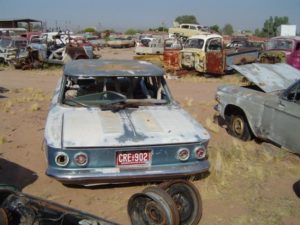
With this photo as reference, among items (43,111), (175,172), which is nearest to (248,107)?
(175,172)

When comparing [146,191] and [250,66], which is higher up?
[250,66]

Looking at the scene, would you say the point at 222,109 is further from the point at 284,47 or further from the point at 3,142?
the point at 284,47

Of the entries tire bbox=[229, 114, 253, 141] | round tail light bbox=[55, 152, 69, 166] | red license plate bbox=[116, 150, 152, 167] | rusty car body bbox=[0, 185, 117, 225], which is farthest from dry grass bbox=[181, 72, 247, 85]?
rusty car body bbox=[0, 185, 117, 225]

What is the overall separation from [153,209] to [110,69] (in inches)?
86.6

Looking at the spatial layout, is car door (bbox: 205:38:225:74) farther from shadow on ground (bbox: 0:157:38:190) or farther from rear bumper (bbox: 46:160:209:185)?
rear bumper (bbox: 46:160:209:185)

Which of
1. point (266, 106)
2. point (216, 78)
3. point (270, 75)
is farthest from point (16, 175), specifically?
point (216, 78)

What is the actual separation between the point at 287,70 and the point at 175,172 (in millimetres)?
4361

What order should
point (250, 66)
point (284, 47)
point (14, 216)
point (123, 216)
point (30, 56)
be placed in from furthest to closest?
point (30, 56) < point (284, 47) < point (250, 66) < point (123, 216) < point (14, 216)

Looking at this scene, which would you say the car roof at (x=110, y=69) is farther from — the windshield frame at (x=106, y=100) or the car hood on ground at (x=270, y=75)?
the car hood on ground at (x=270, y=75)

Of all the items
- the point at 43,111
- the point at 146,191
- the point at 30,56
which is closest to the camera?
the point at 146,191

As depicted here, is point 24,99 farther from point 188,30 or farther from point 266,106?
point 188,30

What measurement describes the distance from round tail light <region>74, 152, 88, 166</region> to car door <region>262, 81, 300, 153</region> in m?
3.20

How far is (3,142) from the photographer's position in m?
6.55

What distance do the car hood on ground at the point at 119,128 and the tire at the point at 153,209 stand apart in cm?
63
